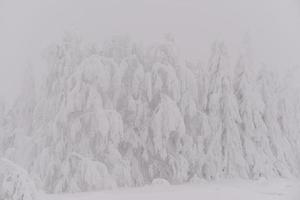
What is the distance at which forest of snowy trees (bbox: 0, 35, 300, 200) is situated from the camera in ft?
5.68

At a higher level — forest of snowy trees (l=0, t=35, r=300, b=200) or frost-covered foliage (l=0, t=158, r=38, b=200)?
forest of snowy trees (l=0, t=35, r=300, b=200)

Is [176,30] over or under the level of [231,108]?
over

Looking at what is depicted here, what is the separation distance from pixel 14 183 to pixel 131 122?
0.37m

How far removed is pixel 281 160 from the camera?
1.89 m

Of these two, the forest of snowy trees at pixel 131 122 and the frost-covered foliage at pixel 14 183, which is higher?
the forest of snowy trees at pixel 131 122

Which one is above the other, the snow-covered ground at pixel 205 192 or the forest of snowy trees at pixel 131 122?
the forest of snowy trees at pixel 131 122

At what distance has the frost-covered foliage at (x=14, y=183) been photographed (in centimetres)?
176

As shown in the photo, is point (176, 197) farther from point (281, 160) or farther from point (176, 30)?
point (176, 30)

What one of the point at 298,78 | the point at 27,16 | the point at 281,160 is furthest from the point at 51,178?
the point at 298,78

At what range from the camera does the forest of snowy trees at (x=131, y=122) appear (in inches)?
68.2

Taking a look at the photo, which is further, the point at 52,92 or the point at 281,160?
the point at 281,160

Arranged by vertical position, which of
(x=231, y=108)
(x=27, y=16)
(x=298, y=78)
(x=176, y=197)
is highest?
(x=27, y=16)

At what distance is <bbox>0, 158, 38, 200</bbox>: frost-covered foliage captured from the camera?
1.76 metres

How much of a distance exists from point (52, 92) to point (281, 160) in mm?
688
